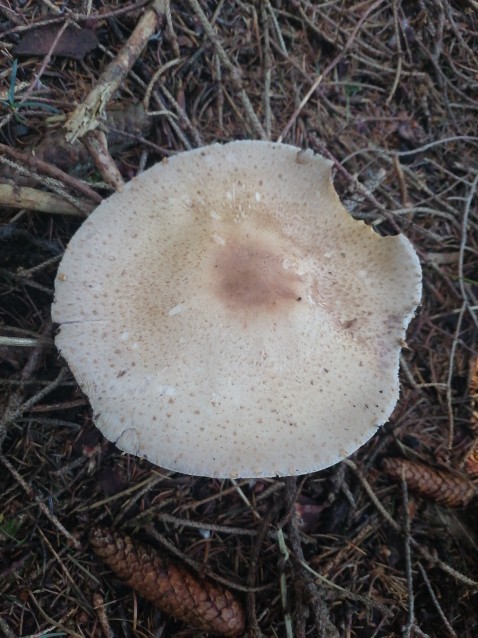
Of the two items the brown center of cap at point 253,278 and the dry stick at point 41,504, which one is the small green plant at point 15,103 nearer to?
the brown center of cap at point 253,278

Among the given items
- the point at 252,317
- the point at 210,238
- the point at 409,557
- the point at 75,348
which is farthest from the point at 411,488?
the point at 75,348

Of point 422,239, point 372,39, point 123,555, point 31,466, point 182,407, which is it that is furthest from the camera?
point 372,39

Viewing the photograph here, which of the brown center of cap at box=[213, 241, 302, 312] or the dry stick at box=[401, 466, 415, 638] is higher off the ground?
the brown center of cap at box=[213, 241, 302, 312]

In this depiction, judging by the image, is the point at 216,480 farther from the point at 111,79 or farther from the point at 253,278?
the point at 111,79

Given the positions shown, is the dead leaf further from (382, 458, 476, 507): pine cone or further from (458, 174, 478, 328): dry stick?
(382, 458, 476, 507): pine cone

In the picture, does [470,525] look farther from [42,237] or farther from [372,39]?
[372,39]

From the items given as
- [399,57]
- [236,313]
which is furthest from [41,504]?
[399,57]

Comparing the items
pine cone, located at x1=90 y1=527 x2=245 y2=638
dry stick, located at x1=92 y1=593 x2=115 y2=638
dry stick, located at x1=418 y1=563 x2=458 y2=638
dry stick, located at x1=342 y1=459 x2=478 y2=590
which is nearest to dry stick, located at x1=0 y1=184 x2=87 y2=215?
pine cone, located at x1=90 y1=527 x2=245 y2=638
